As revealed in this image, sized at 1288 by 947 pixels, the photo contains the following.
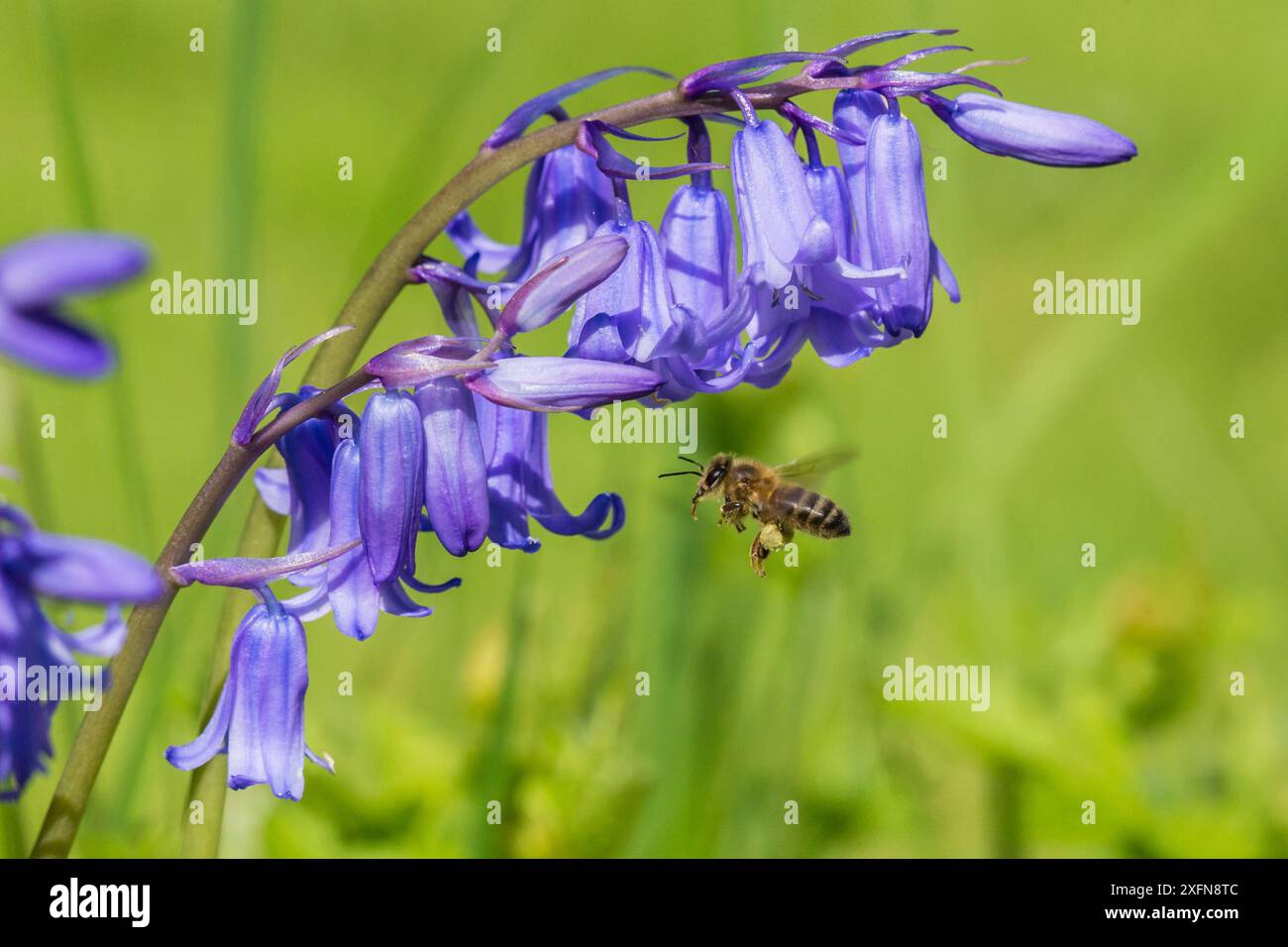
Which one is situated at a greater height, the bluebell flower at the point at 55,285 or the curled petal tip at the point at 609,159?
the curled petal tip at the point at 609,159

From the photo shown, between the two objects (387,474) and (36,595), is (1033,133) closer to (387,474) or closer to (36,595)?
(387,474)

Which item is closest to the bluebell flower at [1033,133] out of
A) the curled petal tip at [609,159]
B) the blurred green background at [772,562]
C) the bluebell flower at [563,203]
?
the curled petal tip at [609,159]

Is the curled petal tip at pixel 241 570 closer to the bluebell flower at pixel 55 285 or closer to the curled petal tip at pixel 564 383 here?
the curled petal tip at pixel 564 383

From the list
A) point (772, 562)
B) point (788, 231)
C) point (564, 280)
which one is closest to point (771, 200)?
point (788, 231)

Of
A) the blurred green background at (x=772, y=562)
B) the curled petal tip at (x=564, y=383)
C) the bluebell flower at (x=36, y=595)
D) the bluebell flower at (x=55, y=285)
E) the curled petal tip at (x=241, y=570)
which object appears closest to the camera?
the bluebell flower at (x=55, y=285)

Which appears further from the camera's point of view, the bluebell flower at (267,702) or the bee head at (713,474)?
the bee head at (713,474)

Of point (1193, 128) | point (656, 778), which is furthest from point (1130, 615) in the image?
point (1193, 128)
